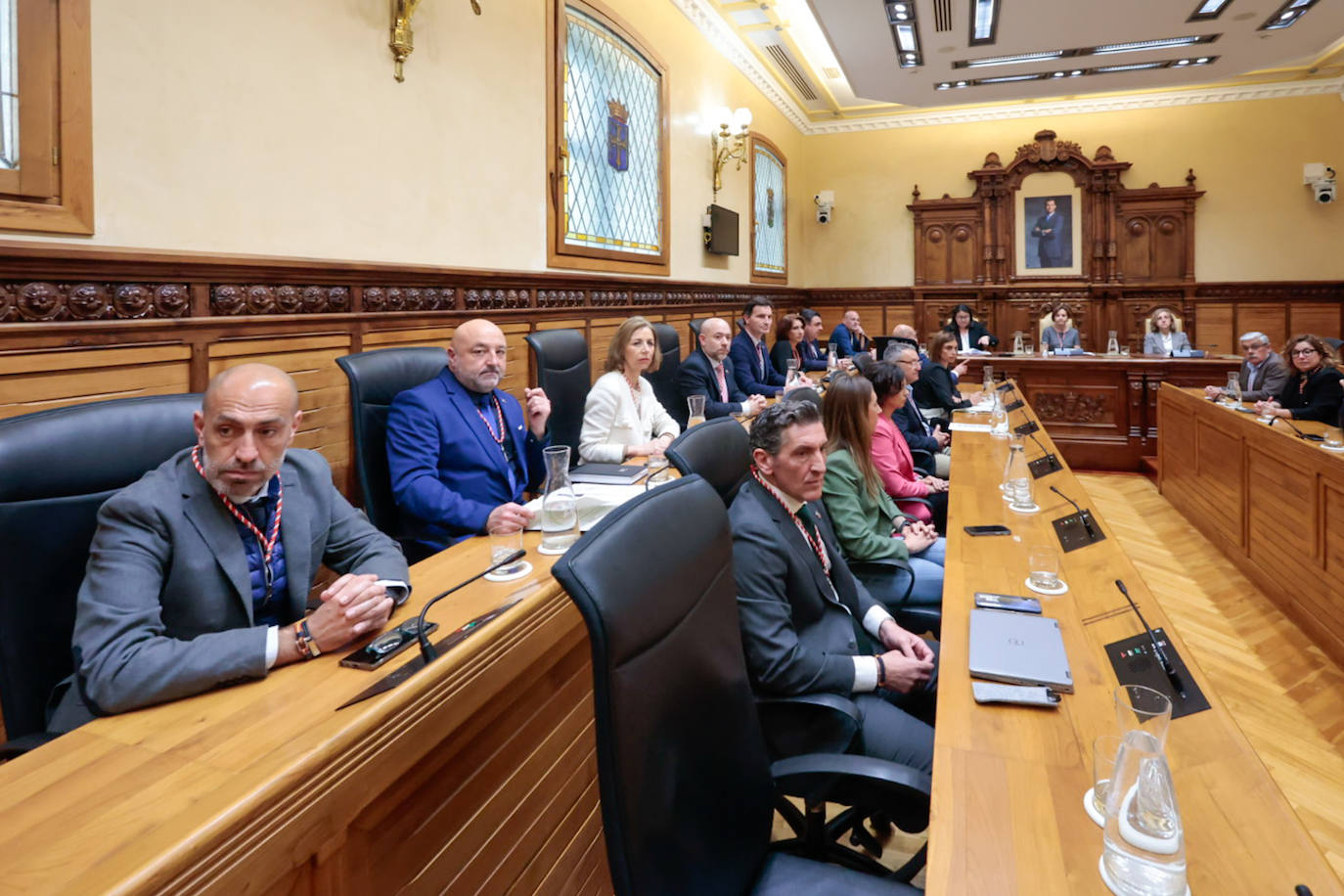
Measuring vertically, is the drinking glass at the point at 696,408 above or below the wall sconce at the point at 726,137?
below

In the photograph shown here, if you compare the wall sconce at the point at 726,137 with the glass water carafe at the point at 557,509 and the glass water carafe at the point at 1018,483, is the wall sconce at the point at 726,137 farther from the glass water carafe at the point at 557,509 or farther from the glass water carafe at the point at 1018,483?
the glass water carafe at the point at 557,509

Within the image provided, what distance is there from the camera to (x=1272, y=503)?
3947 millimetres

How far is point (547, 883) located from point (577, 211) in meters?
3.83

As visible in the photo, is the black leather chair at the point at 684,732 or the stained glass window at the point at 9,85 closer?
the black leather chair at the point at 684,732

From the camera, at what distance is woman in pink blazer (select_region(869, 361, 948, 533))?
3.28 metres

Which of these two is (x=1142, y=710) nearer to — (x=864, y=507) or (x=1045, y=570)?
(x=1045, y=570)

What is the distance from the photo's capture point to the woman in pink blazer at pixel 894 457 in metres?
3.28

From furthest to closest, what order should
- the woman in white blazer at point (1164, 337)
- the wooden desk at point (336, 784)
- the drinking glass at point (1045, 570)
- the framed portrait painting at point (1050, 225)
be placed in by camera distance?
the framed portrait painting at point (1050, 225) → the woman in white blazer at point (1164, 337) → the drinking glass at point (1045, 570) → the wooden desk at point (336, 784)

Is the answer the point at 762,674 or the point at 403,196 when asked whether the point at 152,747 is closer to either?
the point at 762,674

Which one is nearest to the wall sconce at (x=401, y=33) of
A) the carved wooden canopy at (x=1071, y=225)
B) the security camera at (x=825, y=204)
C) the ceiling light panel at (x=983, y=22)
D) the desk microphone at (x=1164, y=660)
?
the desk microphone at (x=1164, y=660)

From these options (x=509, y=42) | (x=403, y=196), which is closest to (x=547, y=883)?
(x=403, y=196)

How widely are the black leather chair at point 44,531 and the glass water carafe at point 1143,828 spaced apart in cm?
175

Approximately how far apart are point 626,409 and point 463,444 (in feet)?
3.94

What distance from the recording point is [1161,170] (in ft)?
30.4
